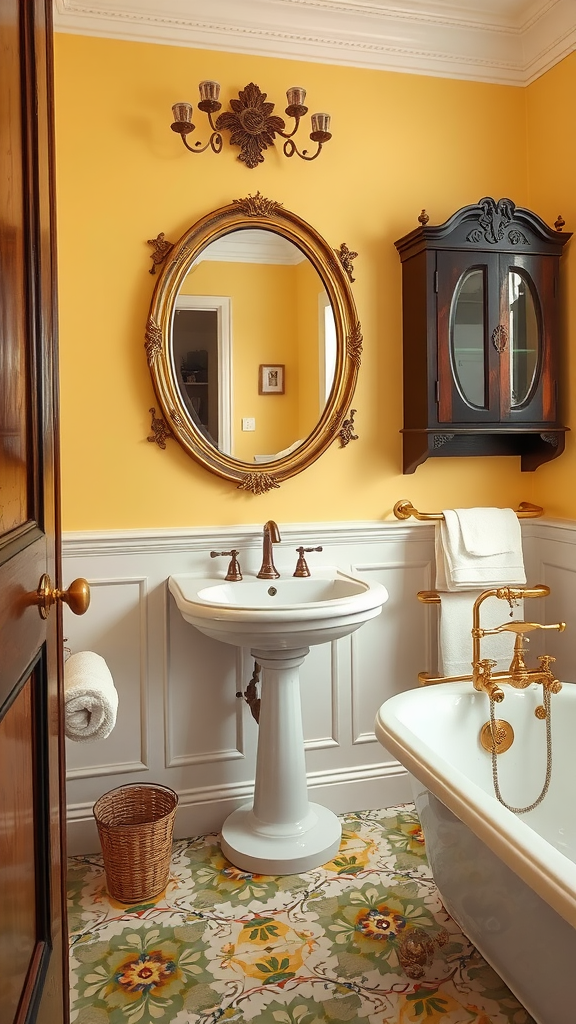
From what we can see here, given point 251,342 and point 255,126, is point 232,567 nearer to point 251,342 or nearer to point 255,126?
point 251,342

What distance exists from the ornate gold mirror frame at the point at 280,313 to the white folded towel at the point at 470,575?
1.76 ft

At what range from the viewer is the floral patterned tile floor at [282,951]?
1871 millimetres

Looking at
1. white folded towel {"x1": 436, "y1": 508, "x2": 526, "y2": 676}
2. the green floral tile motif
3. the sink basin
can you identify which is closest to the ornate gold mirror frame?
the sink basin

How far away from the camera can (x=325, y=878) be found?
242cm

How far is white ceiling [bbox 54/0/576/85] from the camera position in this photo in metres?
2.56

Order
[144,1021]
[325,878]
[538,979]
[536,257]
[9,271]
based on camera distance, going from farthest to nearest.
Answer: [536,257]
[325,878]
[144,1021]
[538,979]
[9,271]

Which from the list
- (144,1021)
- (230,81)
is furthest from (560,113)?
(144,1021)

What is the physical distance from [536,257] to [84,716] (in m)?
2.15

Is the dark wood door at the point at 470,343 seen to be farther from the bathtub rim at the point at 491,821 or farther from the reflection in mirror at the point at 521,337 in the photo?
the bathtub rim at the point at 491,821

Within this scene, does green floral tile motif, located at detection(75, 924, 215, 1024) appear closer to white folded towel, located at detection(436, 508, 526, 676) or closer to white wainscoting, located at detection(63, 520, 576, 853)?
white wainscoting, located at detection(63, 520, 576, 853)

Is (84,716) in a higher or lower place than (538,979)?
higher

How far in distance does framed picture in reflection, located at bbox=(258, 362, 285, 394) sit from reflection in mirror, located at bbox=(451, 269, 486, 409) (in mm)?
605

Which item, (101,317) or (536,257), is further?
(536,257)

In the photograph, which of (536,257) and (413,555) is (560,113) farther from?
(413,555)
